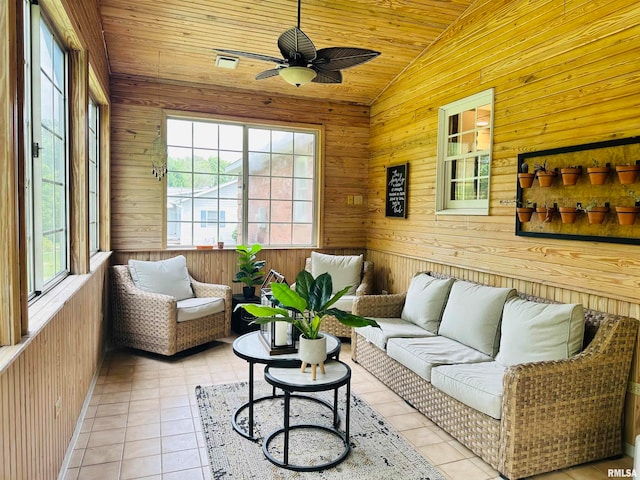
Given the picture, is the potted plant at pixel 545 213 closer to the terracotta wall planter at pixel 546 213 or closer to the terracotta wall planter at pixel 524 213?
the terracotta wall planter at pixel 546 213

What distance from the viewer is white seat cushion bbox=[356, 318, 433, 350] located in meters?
3.73

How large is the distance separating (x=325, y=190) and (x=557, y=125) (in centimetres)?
312

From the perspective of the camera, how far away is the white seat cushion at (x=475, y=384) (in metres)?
2.57

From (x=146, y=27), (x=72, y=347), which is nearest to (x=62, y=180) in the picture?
(x=72, y=347)

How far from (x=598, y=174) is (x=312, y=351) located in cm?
209

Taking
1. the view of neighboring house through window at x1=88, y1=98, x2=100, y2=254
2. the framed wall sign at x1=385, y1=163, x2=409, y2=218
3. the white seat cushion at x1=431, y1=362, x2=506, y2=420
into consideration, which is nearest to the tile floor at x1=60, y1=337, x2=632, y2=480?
the white seat cushion at x1=431, y1=362, x2=506, y2=420

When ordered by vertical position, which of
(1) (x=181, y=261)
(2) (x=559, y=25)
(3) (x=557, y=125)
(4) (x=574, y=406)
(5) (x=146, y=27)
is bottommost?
(4) (x=574, y=406)

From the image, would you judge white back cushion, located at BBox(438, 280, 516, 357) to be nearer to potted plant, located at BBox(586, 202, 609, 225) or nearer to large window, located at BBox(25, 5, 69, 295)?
potted plant, located at BBox(586, 202, 609, 225)

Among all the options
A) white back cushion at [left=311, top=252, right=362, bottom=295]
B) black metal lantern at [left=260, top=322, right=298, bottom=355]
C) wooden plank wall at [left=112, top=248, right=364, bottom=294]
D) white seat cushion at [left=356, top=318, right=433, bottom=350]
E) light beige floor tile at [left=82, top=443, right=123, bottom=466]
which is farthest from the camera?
white back cushion at [left=311, top=252, right=362, bottom=295]

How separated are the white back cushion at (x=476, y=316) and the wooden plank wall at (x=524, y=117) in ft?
0.90

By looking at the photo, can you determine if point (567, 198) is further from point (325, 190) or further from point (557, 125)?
point (325, 190)

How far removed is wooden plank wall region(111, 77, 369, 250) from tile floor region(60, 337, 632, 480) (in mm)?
1589

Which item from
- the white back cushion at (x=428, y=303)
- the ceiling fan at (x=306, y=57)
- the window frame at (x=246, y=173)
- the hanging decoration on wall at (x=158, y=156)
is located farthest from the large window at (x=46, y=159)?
the white back cushion at (x=428, y=303)

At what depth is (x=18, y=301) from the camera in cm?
167
